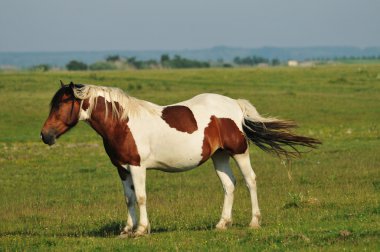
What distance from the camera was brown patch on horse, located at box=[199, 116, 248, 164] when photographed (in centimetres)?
1284

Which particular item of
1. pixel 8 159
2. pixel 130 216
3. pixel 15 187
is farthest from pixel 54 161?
pixel 130 216

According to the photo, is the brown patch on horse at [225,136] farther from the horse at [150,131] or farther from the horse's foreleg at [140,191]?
the horse's foreleg at [140,191]

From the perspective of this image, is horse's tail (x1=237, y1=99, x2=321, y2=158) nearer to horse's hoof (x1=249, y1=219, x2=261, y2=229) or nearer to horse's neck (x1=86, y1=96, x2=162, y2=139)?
horse's hoof (x1=249, y1=219, x2=261, y2=229)

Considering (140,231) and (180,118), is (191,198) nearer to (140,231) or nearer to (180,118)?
(180,118)

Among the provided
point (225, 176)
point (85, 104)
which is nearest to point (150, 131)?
point (85, 104)

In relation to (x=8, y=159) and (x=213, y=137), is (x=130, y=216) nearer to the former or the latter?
(x=213, y=137)

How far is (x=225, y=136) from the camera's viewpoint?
12.9m

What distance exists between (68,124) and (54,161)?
13.3 meters

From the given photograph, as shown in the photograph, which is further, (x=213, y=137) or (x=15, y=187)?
(x=15, y=187)

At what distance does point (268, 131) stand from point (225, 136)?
0.77 m

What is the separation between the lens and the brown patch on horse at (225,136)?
1284cm

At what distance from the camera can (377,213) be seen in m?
13.2

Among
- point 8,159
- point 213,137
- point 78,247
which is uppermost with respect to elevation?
point 213,137

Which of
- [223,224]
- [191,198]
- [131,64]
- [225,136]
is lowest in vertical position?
[131,64]
